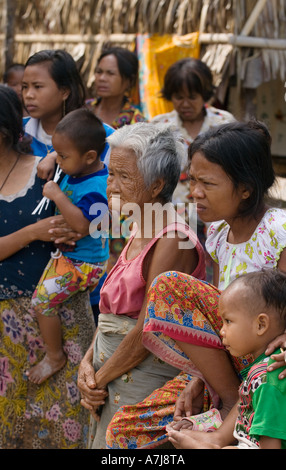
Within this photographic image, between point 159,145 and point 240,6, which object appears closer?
point 159,145

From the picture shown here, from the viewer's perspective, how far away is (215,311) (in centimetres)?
253

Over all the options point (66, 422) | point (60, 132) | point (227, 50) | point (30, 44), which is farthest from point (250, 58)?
point (66, 422)

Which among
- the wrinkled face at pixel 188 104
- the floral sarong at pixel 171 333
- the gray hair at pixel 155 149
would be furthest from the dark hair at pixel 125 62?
the floral sarong at pixel 171 333

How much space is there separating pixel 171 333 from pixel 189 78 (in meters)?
3.31

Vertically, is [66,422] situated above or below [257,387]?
below

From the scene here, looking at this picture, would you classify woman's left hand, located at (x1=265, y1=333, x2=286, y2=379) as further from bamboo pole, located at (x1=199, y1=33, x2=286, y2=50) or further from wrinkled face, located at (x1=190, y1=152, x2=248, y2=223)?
bamboo pole, located at (x1=199, y1=33, x2=286, y2=50)

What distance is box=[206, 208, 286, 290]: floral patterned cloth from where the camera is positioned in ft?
8.48

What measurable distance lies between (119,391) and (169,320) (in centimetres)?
60

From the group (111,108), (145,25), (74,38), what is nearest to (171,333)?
(111,108)

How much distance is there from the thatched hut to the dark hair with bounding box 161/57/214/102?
795mm

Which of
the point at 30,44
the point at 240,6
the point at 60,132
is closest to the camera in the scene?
the point at 60,132

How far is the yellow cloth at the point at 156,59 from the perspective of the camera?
665 cm

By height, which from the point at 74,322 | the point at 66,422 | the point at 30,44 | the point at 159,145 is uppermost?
the point at 159,145

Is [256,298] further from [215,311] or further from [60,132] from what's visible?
[60,132]
